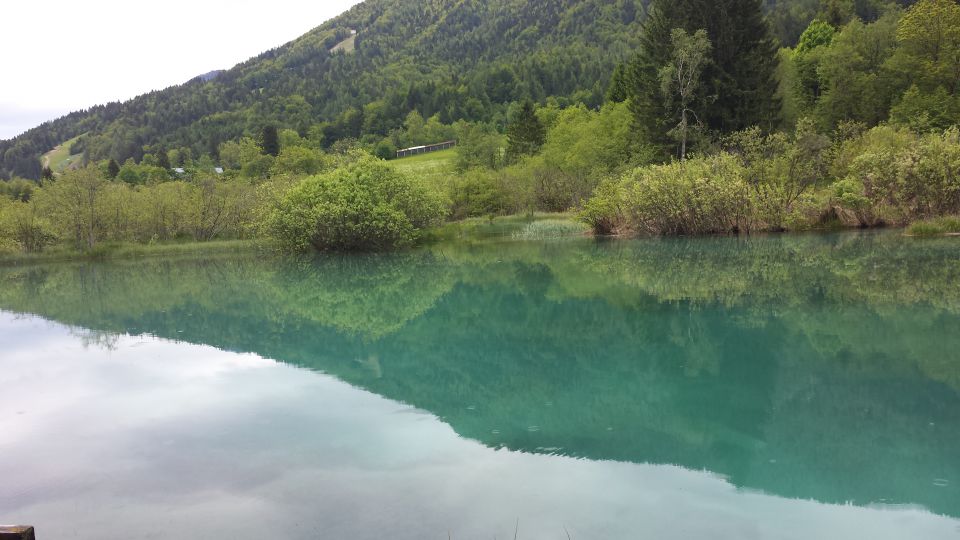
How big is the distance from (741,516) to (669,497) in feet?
1.67

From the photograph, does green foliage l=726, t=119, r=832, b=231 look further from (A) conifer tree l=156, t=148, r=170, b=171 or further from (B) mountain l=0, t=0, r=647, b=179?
(A) conifer tree l=156, t=148, r=170, b=171

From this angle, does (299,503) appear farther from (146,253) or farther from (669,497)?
(146,253)

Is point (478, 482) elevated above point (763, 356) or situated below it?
above

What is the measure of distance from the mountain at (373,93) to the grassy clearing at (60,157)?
2.98m

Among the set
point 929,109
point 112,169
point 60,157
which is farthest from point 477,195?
point 60,157

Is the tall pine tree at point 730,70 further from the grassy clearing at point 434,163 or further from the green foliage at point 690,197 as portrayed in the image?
the grassy clearing at point 434,163

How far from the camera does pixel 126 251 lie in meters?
44.2

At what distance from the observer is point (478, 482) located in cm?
505

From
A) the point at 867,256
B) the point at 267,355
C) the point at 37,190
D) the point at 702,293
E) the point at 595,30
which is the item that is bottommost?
the point at 867,256

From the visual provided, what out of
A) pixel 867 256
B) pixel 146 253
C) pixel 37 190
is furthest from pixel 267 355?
pixel 37 190

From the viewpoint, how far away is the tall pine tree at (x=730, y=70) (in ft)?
130

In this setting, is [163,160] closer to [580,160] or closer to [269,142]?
[269,142]

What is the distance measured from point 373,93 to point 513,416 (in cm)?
16236

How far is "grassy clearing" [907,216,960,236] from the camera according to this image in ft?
75.1
